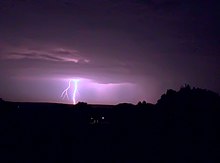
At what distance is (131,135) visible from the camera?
44.0 m

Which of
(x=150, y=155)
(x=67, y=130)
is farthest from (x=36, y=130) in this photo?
(x=150, y=155)

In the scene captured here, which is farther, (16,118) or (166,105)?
(16,118)

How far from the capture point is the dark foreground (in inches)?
1511

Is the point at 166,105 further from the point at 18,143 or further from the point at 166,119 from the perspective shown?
the point at 18,143

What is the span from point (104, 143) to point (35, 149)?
859 cm

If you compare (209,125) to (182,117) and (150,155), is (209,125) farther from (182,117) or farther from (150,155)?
A: (150,155)

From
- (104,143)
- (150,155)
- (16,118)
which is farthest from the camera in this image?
(16,118)

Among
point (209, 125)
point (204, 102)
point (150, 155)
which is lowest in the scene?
point (150, 155)

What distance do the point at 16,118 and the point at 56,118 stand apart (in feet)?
19.1

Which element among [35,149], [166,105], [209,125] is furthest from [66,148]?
[209,125]

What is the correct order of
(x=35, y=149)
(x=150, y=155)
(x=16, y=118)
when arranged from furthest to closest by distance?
1. (x=16, y=118)
2. (x=35, y=149)
3. (x=150, y=155)

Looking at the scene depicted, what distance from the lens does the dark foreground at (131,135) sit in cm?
3838

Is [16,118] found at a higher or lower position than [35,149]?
higher

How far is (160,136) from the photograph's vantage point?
40875 mm
